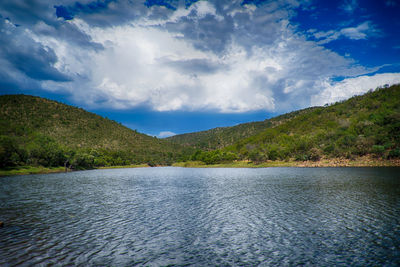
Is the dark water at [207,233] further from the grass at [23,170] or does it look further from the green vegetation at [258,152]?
the green vegetation at [258,152]

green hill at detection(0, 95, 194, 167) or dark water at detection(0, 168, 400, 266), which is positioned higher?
green hill at detection(0, 95, 194, 167)

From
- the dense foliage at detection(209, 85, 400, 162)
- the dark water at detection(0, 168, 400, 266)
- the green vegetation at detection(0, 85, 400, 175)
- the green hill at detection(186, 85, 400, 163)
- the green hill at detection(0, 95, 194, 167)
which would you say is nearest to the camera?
the dark water at detection(0, 168, 400, 266)

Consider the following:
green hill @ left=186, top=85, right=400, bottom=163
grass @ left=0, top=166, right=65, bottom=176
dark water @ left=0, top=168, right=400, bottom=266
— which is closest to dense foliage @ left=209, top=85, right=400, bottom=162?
green hill @ left=186, top=85, right=400, bottom=163

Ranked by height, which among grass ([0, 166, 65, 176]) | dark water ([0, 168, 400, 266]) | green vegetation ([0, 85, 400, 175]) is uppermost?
green vegetation ([0, 85, 400, 175])

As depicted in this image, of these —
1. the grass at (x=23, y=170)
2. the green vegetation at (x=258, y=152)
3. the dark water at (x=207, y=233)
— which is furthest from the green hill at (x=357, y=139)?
the grass at (x=23, y=170)

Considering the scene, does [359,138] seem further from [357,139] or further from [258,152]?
[258,152]

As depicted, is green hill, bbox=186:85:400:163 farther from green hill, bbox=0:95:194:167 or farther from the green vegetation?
green hill, bbox=0:95:194:167

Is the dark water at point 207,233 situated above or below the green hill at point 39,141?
below

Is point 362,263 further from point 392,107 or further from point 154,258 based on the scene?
point 392,107

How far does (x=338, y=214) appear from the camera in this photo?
2391 centimetres

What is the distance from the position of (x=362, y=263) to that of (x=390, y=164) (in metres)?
115

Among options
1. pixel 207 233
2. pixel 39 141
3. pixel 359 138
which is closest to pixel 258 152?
pixel 359 138

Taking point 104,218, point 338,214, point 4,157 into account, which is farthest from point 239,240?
point 4,157

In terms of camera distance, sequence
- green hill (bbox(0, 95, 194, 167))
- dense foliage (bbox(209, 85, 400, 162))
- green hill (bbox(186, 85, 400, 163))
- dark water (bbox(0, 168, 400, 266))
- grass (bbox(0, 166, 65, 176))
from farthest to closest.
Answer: green hill (bbox(186, 85, 400, 163))
dense foliage (bbox(209, 85, 400, 162))
green hill (bbox(0, 95, 194, 167))
grass (bbox(0, 166, 65, 176))
dark water (bbox(0, 168, 400, 266))
